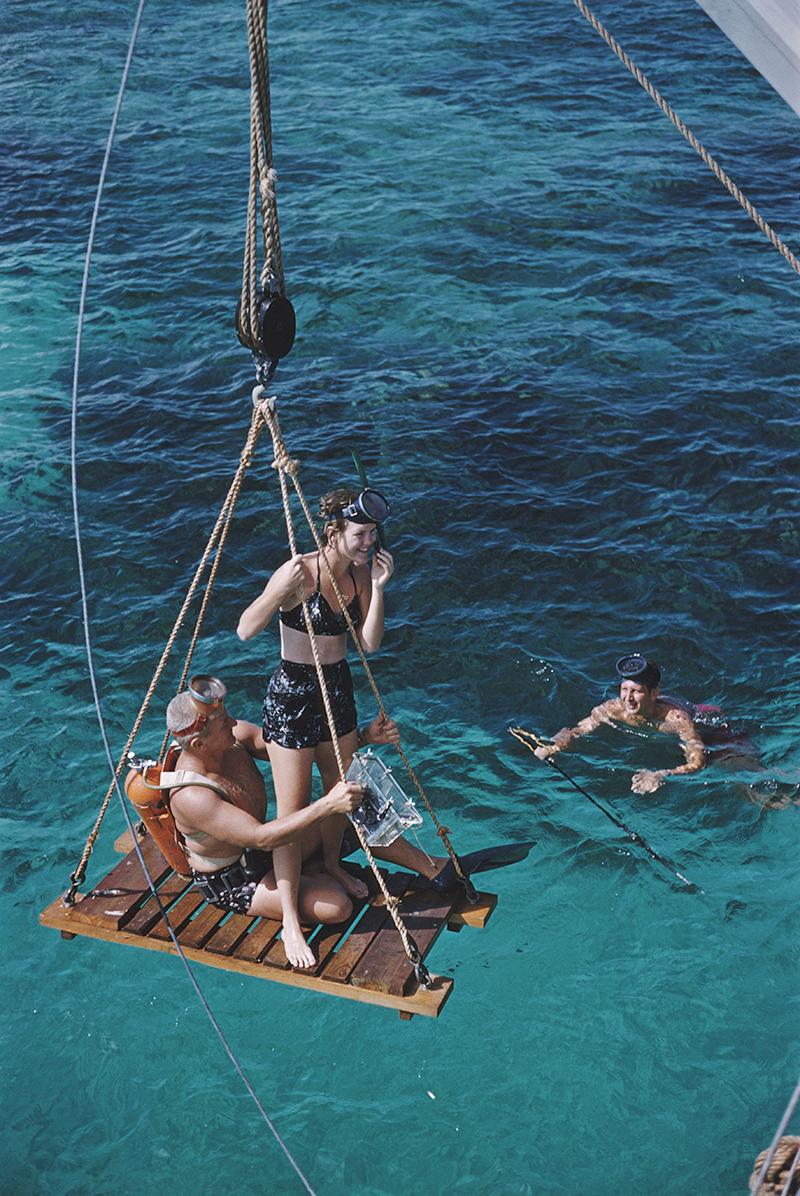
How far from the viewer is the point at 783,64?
6.10m

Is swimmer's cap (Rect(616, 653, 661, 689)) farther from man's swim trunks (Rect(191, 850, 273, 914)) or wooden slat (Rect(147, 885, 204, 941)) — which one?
wooden slat (Rect(147, 885, 204, 941))

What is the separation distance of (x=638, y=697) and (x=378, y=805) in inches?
160

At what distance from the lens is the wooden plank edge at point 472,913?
7012 millimetres

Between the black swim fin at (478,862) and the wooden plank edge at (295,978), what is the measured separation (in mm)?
619

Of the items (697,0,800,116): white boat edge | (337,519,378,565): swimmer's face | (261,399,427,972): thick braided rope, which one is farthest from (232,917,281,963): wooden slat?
(697,0,800,116): white boat edge

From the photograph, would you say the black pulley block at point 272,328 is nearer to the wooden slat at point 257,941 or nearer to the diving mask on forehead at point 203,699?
the diving mask on forehead at point 203,699

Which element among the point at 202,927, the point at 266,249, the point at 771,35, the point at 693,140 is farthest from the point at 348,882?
the point at 771,35

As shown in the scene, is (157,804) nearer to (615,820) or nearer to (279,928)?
(279,928)

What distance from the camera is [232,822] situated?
6723mm

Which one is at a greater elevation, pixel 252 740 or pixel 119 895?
pixel 252 740

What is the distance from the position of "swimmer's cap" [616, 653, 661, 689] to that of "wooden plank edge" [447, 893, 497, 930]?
335 centimetres

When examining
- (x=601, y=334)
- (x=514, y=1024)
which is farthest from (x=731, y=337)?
(x=514, y=1024)

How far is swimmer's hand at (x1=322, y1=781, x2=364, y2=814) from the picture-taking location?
638 cm

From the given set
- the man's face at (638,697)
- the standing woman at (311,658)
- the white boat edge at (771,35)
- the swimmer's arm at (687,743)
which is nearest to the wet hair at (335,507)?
the standing woman at (311,658)
